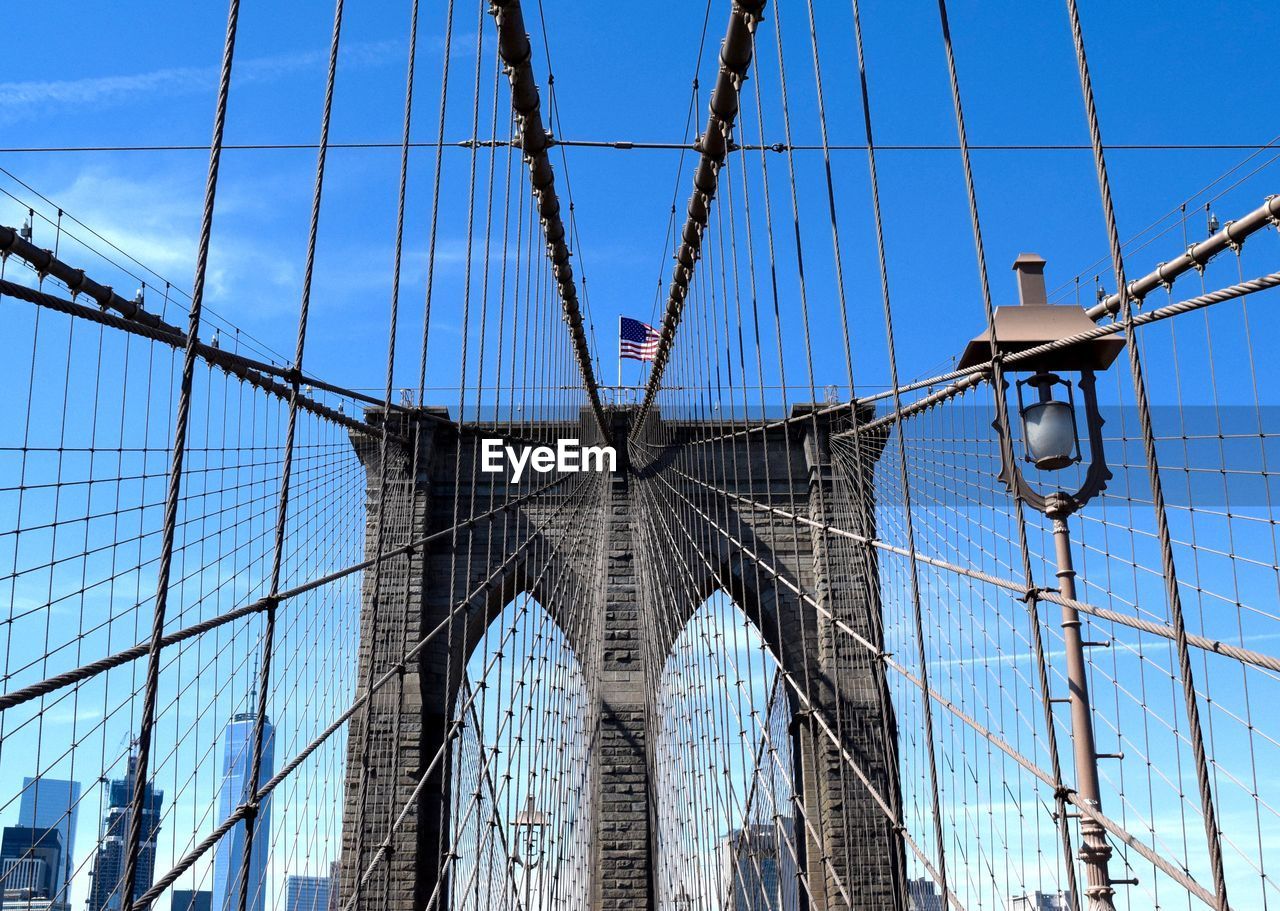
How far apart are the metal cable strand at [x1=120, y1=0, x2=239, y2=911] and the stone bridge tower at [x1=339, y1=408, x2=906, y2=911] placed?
324 inches

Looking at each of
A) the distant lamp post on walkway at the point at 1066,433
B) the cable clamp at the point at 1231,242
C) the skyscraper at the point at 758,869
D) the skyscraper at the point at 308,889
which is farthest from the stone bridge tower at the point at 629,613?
the distant lamp post on walkway at the point at 1066,433

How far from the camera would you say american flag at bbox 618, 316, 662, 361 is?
14.3 metres

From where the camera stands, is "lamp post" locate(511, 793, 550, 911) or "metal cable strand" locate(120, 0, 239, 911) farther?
"lamp post" locate(511, 793, 550, 911)

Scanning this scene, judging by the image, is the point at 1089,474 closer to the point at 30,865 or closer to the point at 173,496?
the point at 173,496

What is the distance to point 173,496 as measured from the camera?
2.31 meters

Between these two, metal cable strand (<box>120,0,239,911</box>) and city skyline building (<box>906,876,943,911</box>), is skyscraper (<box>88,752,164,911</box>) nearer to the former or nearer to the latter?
metal cable strand (<box>120,0,239,911</box>)

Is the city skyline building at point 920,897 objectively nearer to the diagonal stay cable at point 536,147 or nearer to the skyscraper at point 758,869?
the skyscraper at point 758,869

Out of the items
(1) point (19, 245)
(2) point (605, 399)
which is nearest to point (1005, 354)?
(1) point (19, 245)

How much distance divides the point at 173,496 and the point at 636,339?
40.5ft

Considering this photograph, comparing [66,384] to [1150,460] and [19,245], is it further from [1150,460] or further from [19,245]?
[1150,460]

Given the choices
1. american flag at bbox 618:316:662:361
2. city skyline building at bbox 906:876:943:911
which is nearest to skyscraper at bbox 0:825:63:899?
city skyline building at bbox 906:876:943:911

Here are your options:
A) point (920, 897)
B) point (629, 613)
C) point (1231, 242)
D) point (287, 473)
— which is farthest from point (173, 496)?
point (629, 613)

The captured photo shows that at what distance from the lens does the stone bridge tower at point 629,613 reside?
11.2 meters

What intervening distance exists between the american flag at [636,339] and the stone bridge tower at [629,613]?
118 cm
